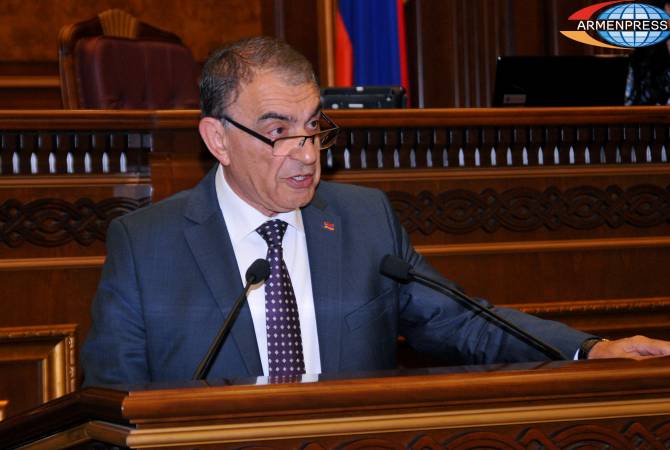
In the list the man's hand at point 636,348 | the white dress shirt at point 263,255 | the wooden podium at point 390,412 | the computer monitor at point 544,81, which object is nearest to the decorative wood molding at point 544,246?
the computer monitor at point 544,81

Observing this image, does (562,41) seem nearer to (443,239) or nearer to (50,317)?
(443,239)

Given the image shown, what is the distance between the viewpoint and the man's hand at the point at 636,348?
171 centimetres

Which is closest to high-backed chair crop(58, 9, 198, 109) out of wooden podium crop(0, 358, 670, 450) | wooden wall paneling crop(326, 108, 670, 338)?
wooden wall paneling crop(326, 108, 670, 338)

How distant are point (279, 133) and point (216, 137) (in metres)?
0.17

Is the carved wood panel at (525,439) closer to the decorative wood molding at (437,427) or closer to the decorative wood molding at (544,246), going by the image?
the decorative wood molding at (437,427)

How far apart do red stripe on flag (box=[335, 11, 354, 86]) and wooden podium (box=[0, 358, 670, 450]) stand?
13.1 feet

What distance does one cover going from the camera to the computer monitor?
3461 millimetres

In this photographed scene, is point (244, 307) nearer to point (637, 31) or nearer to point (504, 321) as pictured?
point (504, 321)

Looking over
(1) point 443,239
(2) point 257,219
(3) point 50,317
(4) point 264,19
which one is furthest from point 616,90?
(4) point 264,19

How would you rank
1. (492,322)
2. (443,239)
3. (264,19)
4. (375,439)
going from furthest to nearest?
1. (264,19)
2. (443,239)
3. (492,322)
4. (375,439)

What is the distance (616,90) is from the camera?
3.59 meters

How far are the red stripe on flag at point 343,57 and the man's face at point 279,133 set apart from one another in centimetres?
310

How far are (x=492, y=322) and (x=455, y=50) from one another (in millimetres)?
3213

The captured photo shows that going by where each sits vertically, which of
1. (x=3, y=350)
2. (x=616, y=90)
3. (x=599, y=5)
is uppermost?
(x=599, y=5)
